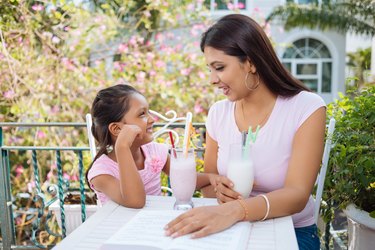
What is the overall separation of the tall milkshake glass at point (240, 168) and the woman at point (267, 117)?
31 millimetres

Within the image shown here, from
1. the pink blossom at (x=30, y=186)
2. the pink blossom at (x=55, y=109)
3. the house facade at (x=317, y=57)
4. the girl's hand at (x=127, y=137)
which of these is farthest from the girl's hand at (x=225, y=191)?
the house facade at (x=317, y=57)

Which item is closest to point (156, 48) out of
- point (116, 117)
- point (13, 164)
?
point (13, 164)

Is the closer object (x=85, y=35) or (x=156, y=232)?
(x=156, y=232)

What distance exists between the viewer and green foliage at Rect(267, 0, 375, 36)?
15.2 meters

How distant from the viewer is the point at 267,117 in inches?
69.7

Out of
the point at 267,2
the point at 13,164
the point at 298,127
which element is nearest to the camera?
the point at 298,127

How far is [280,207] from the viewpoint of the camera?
56.6 inches

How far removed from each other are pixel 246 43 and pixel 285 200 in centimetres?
57

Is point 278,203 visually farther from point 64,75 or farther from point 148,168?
point 64,75

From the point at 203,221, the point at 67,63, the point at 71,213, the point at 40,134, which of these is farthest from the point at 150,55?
the point at 203,221

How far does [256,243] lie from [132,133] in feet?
2.10

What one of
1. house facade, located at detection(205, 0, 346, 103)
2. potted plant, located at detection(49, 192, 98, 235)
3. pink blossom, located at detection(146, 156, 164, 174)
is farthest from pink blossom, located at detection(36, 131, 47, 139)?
house facade, located at detection(205, 0, 346, 103)

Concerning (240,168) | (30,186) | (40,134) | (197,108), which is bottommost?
(30,186)

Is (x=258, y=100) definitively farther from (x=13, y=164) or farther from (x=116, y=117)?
(x=13, y=164)
